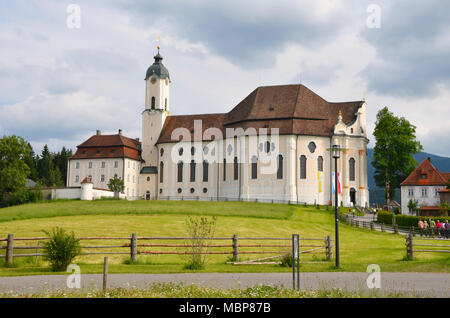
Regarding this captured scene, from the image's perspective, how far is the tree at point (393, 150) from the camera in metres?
65.9

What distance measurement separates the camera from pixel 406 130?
66.4 metres

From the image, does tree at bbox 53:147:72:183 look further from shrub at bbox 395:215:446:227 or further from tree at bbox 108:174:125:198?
shrub at bbox 395:215:446:227

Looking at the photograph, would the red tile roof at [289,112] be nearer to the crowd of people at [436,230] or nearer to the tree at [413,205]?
the tree at [413,205]

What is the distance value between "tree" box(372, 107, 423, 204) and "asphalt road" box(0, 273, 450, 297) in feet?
165

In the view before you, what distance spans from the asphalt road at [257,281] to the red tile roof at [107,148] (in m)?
61.9

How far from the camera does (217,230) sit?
120 feet

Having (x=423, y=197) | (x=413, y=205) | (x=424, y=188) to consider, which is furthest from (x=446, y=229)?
(x=424, y=188)

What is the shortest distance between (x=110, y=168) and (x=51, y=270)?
5987 cm


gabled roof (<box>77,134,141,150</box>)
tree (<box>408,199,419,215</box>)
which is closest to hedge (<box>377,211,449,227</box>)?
tree (<box>408,199,419,215</box>)

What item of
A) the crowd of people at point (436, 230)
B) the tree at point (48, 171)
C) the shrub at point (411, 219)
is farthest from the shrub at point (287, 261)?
the tree at point (48, 171)

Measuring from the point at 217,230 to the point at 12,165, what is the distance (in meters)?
46.8
